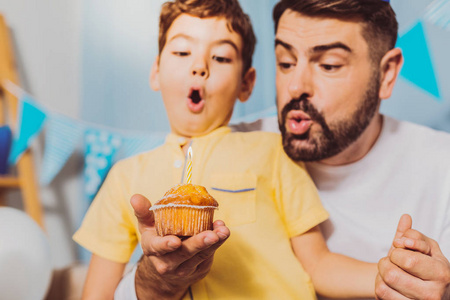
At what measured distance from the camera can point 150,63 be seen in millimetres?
1330

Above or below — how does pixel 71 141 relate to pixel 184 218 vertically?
below

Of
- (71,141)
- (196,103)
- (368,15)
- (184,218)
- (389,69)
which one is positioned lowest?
(71,141)

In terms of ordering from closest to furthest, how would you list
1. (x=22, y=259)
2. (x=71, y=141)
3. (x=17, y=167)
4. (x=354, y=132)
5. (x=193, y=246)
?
1. (x=193, y=246)
2. (x=354, y=132)
3. (x=22, y=259)
4. (x=71, y=141)
5. (x=17, y=167)

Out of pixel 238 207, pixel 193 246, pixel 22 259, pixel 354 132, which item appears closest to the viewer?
pixel 193 246

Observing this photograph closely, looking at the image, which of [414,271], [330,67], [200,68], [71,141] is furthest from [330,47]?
[71,141]

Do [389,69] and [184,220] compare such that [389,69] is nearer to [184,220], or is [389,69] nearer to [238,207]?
[238,207]

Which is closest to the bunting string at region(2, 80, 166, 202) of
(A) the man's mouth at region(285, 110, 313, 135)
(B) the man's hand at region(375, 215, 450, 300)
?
(A) the man's mouth at region(285, 110, 313, 135)

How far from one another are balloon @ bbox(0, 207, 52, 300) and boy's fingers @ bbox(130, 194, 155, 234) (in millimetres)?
493

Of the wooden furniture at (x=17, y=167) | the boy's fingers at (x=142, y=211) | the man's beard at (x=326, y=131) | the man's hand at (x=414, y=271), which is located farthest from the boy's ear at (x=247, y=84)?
the wooden furniture at (x=17, y=167)

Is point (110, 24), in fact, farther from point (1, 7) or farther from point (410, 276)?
point (410, 276)

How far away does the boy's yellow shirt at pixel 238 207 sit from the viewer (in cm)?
99

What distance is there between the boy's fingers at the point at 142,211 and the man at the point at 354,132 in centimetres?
16

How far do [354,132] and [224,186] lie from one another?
34cm

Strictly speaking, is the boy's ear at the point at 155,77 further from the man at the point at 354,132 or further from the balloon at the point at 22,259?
the balloon at the point at 22,259
